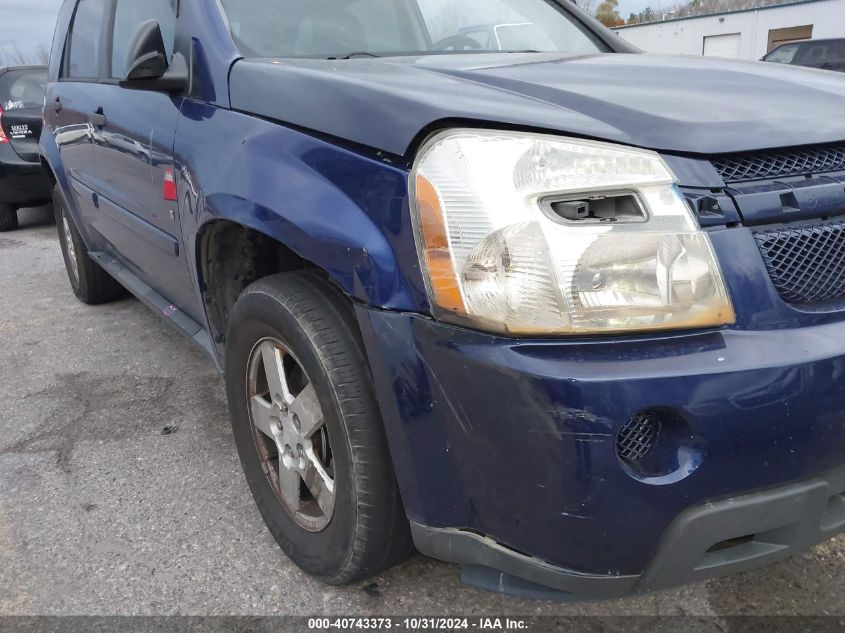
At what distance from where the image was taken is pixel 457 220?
134 centimetres

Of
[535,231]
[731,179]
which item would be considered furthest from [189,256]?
[731,179]

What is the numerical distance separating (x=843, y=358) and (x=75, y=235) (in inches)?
167

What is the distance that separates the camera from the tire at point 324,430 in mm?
1603

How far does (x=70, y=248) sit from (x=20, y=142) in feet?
11.0

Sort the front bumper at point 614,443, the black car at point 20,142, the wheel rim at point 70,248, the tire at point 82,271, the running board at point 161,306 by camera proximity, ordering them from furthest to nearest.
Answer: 1. the black car at point 20,142
2. the wheel rim at point 70,248
3. the tire at point 82,271
4. the running board at point 161,306
5. the front bumper at point 614,443

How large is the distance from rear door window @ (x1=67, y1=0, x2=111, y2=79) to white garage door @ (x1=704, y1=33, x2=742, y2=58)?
103ft

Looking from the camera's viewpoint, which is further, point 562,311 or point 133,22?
point 133,22

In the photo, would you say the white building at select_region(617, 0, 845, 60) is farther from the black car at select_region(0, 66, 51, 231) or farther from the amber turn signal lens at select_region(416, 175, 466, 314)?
the amber turn signal lens at select_region(416, 175, 466, 314)

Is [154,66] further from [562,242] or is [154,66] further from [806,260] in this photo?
[806,260]

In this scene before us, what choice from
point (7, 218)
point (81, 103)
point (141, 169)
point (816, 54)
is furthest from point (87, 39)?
point (816, 54)

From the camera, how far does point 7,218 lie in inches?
302

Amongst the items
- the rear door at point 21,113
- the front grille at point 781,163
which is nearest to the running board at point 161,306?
the front grille at point 781,163

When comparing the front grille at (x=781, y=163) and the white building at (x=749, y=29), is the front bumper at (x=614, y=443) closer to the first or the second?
the front grille at (x=781, y=163)

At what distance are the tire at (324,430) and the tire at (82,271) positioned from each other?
2.79 m
